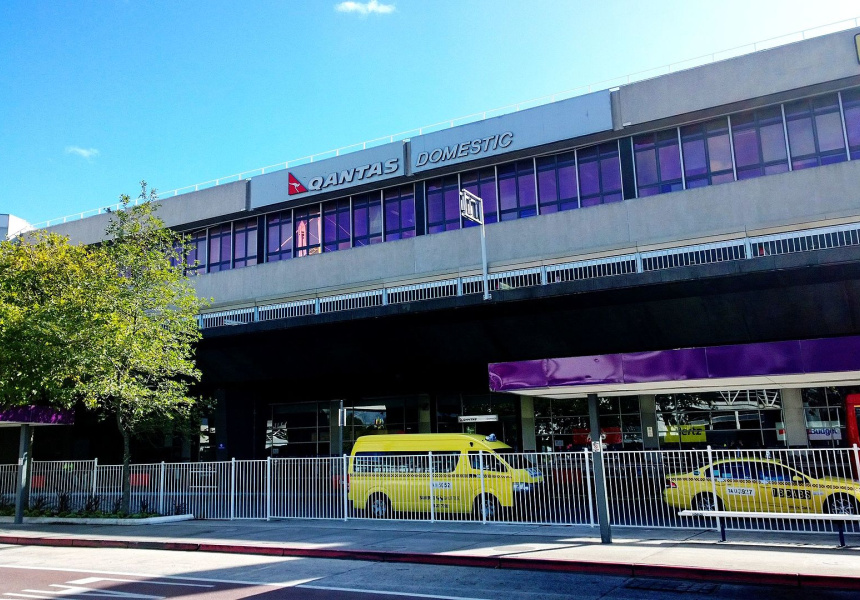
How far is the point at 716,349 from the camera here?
13891mm

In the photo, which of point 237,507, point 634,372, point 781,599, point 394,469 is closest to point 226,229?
point 237,507

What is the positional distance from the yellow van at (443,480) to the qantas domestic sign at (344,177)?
15848 millimetres

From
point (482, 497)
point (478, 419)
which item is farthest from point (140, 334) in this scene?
point (478, 419)

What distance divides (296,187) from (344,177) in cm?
268

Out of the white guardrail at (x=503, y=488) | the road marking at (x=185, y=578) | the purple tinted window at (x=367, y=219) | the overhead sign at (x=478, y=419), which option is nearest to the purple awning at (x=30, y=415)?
the white guardrail at (x=503, y=488)

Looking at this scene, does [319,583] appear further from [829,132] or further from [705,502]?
[829,132]

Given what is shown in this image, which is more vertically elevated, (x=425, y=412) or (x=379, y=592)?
(x=425, y=412)

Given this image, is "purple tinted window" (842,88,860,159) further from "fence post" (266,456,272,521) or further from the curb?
"fence post" (266,456,272,521)

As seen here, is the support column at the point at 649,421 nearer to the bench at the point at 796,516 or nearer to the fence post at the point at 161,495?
the bench at the point at 796,516

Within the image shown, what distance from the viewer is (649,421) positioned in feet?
83.9

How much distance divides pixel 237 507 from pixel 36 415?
712 centimetres

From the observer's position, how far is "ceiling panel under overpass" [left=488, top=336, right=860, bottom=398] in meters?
13.4

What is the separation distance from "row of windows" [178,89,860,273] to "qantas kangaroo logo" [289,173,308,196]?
42.1 inches

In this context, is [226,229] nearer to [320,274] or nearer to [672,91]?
[320,274]
